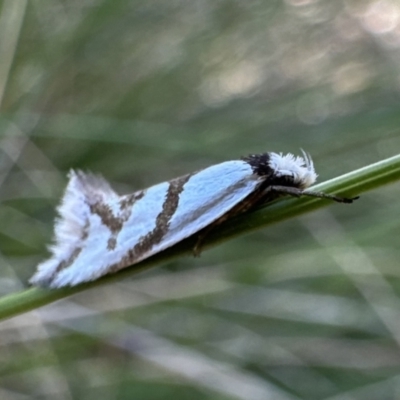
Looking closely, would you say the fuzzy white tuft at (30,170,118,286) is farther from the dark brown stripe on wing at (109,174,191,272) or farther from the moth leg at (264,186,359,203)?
the moth leg at (264,186,359,203)

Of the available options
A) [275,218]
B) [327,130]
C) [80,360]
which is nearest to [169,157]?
[327,130]

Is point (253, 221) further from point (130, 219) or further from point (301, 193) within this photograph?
point (130, 219)

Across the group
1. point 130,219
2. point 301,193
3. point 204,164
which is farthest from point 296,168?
point 204,164

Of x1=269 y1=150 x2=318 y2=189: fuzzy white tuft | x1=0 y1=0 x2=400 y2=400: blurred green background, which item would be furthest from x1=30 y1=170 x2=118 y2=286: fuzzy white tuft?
x1=0 y1=0 x2=400 y2=400: blurred green background

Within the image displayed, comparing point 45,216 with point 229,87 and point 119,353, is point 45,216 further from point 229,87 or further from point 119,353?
point 229,87

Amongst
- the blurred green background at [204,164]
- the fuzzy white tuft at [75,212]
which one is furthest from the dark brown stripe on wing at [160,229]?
the blurred green background at [204,164]
